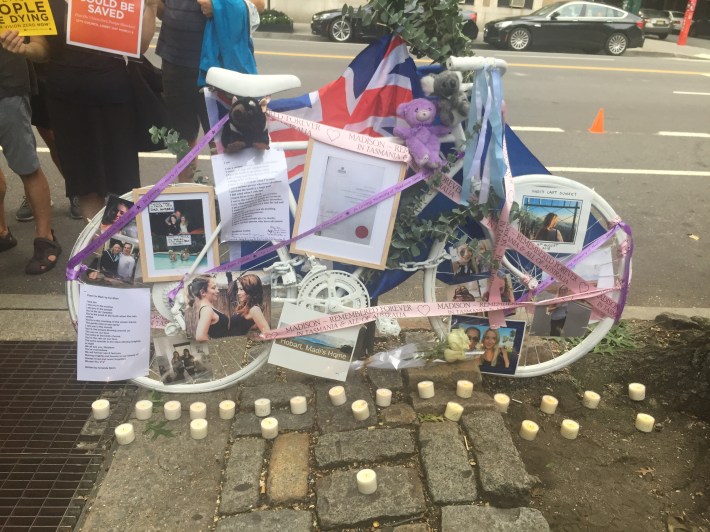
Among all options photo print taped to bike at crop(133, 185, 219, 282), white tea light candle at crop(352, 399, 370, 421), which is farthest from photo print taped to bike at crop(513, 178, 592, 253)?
photo print taped to bike at crop(133, 185, 219, 282)

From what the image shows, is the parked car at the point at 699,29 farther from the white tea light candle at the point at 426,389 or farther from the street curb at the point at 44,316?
the white tea light candle at the point at 426,389

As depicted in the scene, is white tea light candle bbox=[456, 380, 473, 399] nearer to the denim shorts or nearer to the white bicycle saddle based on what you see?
the white bicycle saddle

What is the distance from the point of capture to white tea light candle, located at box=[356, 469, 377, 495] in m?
2.20

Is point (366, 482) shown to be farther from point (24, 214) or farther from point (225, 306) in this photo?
point (24, 214)

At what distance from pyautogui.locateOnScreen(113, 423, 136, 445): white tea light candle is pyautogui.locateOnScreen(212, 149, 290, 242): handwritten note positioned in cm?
95

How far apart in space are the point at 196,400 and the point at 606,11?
661 inches

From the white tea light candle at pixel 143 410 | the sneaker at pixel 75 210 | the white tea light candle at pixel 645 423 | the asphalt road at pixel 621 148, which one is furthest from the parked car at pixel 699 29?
the white tea light candle at pixel 143 410

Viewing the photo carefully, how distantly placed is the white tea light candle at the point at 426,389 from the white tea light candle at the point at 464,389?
0.12 metres

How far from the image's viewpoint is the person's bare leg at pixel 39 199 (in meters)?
3.97

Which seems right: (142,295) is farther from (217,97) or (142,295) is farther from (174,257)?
(217,97)

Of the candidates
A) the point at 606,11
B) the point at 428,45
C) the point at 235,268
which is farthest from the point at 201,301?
the point at 606,11

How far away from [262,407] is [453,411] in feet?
2.83

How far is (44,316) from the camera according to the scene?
11.4ft

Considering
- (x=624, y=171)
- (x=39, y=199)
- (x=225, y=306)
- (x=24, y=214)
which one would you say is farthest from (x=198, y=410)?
(x=624, y=171)
